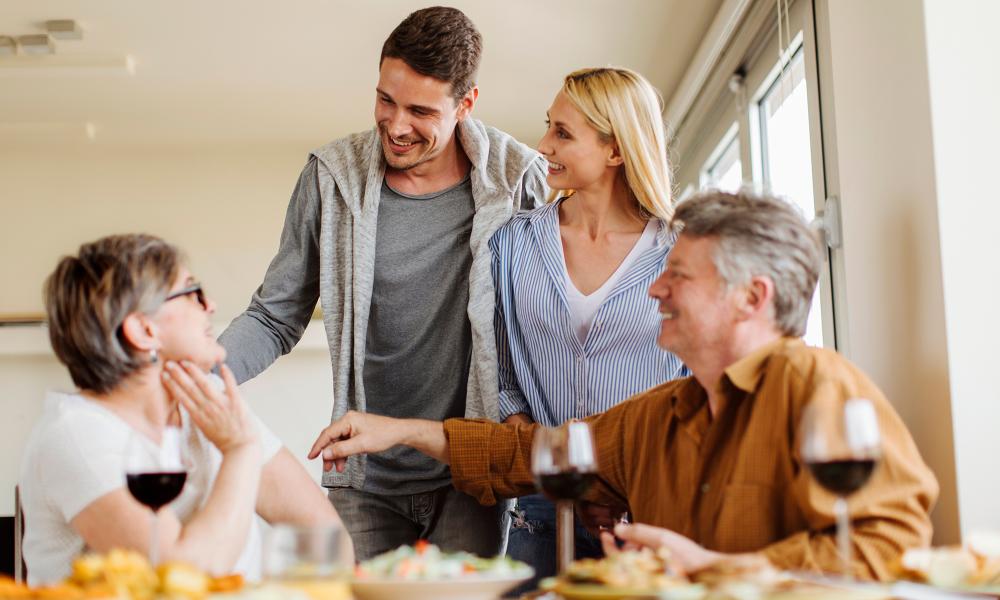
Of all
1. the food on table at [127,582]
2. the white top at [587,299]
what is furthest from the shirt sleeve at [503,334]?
the food on table at [127,582]

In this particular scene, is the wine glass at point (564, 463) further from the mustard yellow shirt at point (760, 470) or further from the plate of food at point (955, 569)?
the plate of food at point (955, 569)

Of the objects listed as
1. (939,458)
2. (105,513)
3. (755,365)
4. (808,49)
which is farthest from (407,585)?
(808,49)

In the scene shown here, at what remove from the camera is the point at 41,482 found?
1580 mm

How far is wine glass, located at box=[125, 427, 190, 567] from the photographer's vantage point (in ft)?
4.23

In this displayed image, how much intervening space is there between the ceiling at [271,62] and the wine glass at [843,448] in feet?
10.1

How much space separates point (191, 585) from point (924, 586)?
80 centimetres

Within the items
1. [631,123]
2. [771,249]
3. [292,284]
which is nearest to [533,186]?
[631,123]

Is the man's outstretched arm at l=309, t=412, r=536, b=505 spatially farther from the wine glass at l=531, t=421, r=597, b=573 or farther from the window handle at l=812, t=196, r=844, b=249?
the window handle at l=812, t=196, r=844, b=249

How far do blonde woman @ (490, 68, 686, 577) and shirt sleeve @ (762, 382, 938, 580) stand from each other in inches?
32.9

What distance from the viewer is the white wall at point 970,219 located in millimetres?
1764

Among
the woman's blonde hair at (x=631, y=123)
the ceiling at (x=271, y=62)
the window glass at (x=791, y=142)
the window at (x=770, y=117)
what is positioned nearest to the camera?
the woman's blonde hair at (x=631, y=123)

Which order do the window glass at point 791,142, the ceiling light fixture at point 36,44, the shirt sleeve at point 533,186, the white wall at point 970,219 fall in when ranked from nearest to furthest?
1. the white wall at point 970,219
2. the shirt sleeve at point 533,186
3. the window glass at point 791,142
4. the ceiling light fixture at point 36,44

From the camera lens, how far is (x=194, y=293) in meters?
1.74

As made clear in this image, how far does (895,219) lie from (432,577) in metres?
1.21
